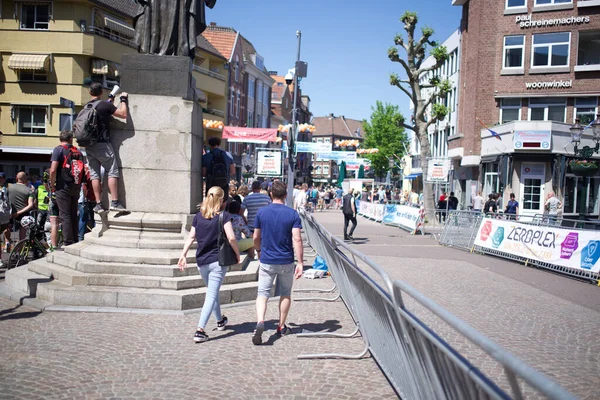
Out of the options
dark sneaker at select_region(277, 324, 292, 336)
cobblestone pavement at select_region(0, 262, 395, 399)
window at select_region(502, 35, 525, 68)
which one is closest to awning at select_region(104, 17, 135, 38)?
window at select_region(502, 35, 525, 68)

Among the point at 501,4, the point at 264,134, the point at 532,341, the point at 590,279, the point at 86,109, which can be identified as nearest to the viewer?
the point at 532,341

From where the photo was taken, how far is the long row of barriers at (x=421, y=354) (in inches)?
89.6

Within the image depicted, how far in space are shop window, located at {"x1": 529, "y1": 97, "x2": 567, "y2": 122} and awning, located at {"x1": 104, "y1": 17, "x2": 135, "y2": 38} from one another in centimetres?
2492

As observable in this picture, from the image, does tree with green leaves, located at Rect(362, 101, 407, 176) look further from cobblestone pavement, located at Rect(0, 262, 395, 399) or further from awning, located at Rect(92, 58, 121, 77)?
cobblestone pavement, located at Rect(0, 262, 395, 399)

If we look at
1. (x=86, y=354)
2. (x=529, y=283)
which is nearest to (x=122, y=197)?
(x=86, y=354)

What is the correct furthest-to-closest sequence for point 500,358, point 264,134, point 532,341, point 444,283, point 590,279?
1. point 264,134
2. point 590,279
3. point 444,283
4. point 532,341
5. point 500,358

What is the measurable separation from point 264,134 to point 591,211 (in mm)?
19335

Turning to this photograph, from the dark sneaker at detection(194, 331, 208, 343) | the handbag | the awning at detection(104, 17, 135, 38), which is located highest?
the awning at detection(104, 17, 135, 38)

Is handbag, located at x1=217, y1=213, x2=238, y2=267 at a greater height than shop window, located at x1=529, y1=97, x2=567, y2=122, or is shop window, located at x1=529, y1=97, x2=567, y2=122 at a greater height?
shop window, located at x1=529, y1=97, x2=567, y2=122

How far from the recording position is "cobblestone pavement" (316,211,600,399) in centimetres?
589

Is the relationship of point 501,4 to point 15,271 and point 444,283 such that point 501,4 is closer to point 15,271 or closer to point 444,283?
point 444,283

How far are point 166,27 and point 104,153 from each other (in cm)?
241

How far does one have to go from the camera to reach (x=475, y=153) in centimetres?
3675

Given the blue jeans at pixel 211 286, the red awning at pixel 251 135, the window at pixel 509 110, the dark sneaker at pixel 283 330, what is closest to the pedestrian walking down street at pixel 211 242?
the blue jeans at pixel 211 286
